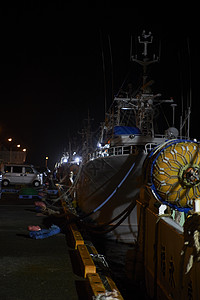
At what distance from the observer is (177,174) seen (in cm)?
643

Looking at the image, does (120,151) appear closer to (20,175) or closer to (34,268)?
(34,268)

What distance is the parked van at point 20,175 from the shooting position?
31.9m

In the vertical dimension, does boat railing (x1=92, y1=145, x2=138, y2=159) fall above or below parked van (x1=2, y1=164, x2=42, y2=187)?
above

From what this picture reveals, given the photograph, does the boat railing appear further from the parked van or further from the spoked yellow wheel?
the parked van

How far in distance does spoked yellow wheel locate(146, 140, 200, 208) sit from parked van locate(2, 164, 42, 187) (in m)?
26.4

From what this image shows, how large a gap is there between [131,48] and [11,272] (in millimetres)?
17372

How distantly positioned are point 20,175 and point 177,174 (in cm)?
2729

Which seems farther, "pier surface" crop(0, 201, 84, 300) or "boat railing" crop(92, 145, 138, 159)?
"boat railing" crop(92, 145, 138, 159)

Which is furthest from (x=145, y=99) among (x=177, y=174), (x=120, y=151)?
(x=177, y=174)

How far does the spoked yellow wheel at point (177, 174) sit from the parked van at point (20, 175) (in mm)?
26413

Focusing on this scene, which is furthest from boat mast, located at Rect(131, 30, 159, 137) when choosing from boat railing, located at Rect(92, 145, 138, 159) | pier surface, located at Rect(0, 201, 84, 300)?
pier surface, located at Rect(0, 201, 84, 300)

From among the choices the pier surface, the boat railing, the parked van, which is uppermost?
the boat railing

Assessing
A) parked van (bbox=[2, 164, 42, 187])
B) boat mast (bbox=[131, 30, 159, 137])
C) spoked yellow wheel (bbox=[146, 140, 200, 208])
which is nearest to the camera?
spoked yellow wheel (bbox=[146, 140, 200, 208])

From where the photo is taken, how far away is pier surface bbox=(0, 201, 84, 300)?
16.6 ft
